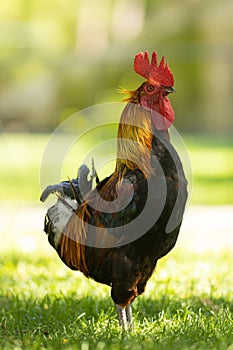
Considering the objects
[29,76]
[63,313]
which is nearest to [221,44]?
[29,76]

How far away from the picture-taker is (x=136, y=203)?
3770 mm

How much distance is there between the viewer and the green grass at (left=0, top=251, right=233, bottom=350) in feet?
12.3

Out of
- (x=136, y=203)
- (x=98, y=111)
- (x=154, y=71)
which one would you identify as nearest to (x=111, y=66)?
(x=98, y=111)

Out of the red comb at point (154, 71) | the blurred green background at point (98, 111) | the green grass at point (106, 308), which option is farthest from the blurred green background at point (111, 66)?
the red comb at point (154, 71)

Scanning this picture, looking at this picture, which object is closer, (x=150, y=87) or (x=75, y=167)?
(x=150, y=87)

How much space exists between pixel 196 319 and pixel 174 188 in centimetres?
93

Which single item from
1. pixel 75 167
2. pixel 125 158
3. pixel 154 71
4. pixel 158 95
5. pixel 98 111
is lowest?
pixel 75 167

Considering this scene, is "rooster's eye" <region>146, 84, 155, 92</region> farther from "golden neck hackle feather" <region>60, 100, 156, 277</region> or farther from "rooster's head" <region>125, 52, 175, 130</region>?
"golden neck hackle feather" <region>60, 100, 156, 277</region>

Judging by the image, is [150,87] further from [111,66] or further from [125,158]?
[111,66]

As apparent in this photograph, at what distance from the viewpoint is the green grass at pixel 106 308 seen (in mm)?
3746

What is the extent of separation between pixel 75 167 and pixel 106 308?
725 cm

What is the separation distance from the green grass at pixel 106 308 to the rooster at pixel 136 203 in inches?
10.5

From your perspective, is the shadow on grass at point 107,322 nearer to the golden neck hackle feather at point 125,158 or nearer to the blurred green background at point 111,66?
the golden neck hackle feather at point 125,158

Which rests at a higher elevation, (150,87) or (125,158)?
(150,87)
